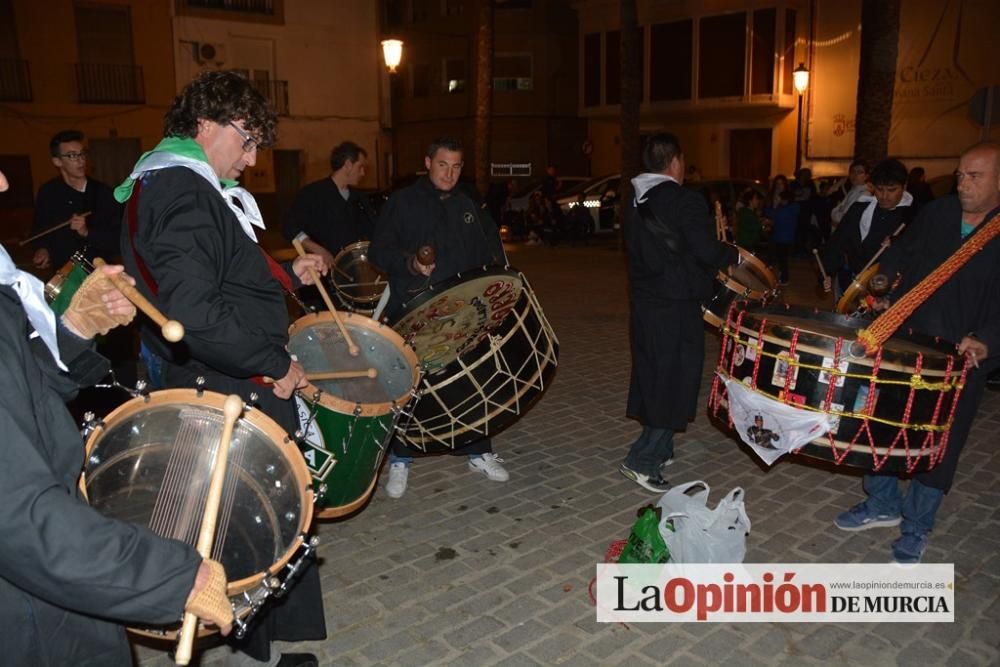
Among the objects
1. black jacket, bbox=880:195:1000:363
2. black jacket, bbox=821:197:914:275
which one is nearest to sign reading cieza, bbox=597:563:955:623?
black jacket, bbox=880:195:1000:363

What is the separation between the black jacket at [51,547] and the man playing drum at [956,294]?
327 centimetres

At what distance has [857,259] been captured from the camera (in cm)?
611

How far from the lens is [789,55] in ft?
83.1

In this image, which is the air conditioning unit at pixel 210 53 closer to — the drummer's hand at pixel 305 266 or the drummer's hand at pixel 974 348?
the drummer's hand at pixel 305 266

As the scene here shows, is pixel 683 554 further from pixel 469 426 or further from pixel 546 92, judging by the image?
pixel 546 92

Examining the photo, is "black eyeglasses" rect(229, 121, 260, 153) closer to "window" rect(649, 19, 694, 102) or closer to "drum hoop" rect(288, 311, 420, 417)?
"drum hoop" rect(288, 311, 420, 417)

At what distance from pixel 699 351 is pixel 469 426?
1.54 meters

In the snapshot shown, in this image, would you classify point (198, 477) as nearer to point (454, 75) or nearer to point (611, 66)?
point (611, 66)

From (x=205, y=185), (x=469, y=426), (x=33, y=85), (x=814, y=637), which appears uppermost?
(x=33, y=85)

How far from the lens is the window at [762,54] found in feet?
83.3

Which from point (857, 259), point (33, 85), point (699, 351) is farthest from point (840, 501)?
point (33, 85)

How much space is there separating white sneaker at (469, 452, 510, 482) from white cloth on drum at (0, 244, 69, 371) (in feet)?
11.2

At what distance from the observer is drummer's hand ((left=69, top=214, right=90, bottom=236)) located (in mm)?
5633

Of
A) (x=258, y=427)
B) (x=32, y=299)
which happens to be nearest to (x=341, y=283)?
(x=258, y=427)
